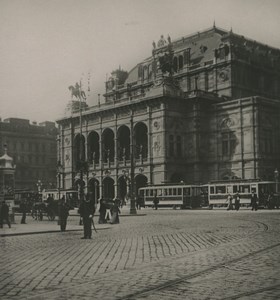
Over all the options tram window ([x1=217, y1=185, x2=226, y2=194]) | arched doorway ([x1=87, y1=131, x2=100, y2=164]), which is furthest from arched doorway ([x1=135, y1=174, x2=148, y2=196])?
tram window ([x1=217, y1=185, x2=226, y2=194])

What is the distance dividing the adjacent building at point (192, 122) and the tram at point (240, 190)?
24.7 ft

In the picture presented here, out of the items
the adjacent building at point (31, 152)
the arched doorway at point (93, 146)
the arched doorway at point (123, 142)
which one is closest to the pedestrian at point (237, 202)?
the arched doorway at point (123, 142)

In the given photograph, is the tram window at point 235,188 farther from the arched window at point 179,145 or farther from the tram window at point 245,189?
the arched window at point 179,145

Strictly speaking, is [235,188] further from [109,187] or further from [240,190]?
[109,187]

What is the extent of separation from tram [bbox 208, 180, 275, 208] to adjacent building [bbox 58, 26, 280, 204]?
754cm

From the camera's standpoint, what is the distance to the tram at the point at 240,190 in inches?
1695

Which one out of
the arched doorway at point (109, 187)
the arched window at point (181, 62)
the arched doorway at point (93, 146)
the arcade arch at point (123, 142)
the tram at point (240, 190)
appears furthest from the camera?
the arched doorway at point (93, 146)

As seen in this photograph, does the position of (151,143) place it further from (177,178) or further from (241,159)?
(241,159)

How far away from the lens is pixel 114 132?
62656 millimetres

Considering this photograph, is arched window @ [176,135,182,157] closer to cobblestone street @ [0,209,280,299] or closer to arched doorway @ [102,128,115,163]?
arched doorway @ [102,128,115,163]

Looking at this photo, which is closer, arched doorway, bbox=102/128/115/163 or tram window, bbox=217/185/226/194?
tram window, bbox=217/185/226/194

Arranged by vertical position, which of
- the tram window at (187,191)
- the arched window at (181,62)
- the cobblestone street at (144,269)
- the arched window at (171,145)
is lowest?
the cobblestone street at (144,269)

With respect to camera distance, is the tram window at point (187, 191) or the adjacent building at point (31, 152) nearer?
the tram window at point (187, 191)

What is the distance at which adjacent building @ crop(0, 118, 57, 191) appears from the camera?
271 feet
